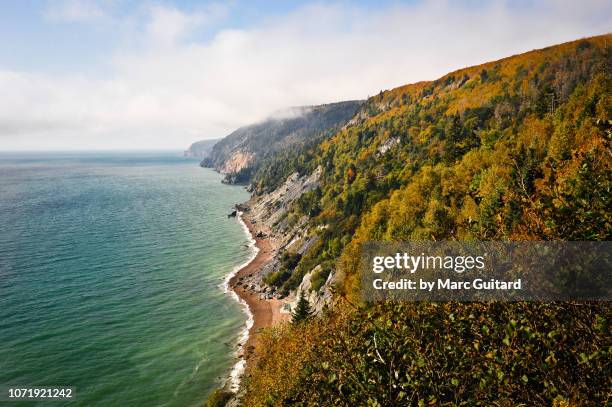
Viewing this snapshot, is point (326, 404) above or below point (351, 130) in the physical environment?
below

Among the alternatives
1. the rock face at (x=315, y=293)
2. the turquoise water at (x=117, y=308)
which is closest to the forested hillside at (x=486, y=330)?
the rock face at (x=315, y=293)

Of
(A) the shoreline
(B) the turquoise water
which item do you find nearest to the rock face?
(A) the shoreline

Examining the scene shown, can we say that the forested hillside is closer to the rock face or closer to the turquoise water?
the rock face

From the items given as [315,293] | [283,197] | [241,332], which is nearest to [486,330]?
[241,332]

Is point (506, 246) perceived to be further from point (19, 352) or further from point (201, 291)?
point (201, 291)

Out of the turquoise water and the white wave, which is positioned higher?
the turquoise water

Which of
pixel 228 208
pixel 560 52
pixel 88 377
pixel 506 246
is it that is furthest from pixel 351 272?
pixel 560 52
